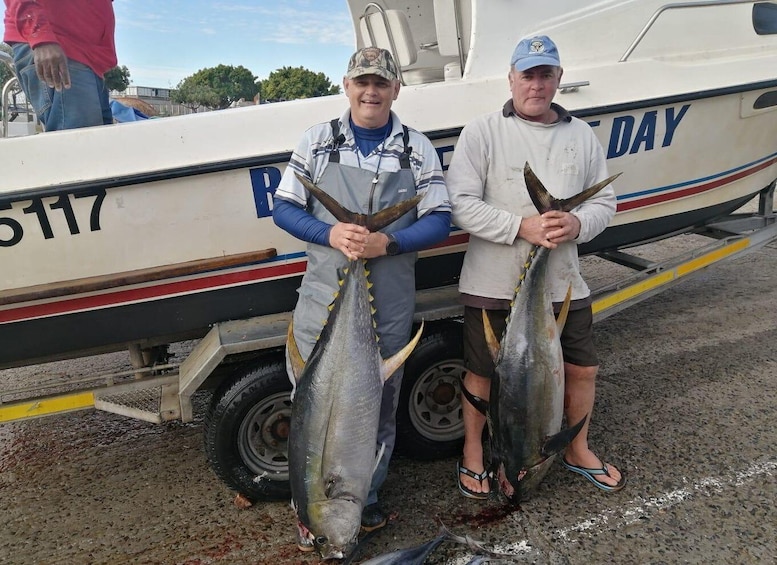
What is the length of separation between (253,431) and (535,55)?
204 cm

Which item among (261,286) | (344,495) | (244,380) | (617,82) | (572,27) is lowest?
(344,495)

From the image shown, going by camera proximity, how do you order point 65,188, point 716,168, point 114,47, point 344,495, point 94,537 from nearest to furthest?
point 344,495, point 65,188, point 94,537, point 114,47, point 716,168

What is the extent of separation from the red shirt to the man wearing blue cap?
1.89 m

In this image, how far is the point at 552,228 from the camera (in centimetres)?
220

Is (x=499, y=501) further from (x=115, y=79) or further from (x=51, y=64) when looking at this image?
(x=115, y=79)

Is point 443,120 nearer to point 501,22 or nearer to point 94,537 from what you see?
point 501,22

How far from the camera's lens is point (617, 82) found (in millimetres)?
2949

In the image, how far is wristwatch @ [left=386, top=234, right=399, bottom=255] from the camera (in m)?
2.01

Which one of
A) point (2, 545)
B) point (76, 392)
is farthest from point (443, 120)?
point (2, 545)

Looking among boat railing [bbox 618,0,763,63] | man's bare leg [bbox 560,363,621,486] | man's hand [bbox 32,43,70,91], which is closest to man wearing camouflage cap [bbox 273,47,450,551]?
man's bare leg [bbox 560,363,621,486]

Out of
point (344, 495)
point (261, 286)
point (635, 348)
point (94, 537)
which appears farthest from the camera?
point (635, 348)

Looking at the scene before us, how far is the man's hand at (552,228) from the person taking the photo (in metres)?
2.19

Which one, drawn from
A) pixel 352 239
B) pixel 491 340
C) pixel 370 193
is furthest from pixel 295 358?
pixel 491 340

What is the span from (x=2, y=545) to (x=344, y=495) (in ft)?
5.38
